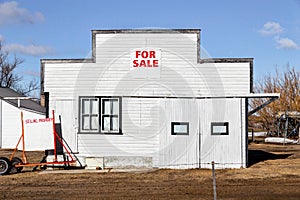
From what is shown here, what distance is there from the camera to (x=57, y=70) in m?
20.2

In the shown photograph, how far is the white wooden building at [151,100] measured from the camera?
19.8 metres

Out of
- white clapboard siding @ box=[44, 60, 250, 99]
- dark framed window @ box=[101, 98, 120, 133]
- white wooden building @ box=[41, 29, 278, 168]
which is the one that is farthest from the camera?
dark framed window @ box=[101, 98, 120, 133]

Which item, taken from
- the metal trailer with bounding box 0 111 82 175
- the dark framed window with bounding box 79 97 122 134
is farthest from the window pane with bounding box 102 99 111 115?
the metal trailer with bounding box 0 111 82 175

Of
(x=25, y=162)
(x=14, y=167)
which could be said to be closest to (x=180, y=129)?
(x=25, y=162)

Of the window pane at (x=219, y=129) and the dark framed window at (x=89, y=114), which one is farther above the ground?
the dark framed window at (x=89, y=114)

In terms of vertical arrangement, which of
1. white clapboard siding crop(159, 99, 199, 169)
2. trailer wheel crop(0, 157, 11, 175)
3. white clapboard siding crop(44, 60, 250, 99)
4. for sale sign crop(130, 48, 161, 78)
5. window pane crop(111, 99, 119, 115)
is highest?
for sale sign crop(130, 48, 161, 78)

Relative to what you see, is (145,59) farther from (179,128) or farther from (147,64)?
(179,128)

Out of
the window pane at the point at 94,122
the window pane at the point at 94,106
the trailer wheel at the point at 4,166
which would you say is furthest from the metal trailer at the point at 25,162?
the window pane at the point at 94,106

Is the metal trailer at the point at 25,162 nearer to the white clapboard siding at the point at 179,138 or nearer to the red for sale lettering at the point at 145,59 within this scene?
the white clapboard siding at the point at 179,138

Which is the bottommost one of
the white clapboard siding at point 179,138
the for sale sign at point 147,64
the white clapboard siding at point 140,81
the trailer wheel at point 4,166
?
the trailer wheel at point 4,166

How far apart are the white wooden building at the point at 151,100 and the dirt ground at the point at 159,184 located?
45.2 inches

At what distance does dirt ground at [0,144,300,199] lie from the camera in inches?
550

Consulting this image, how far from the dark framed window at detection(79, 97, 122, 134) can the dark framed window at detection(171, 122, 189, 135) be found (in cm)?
215

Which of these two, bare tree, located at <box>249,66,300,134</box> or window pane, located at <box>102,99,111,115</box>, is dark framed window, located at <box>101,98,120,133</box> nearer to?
window pane, located at <box>102,99,111,115</box>
